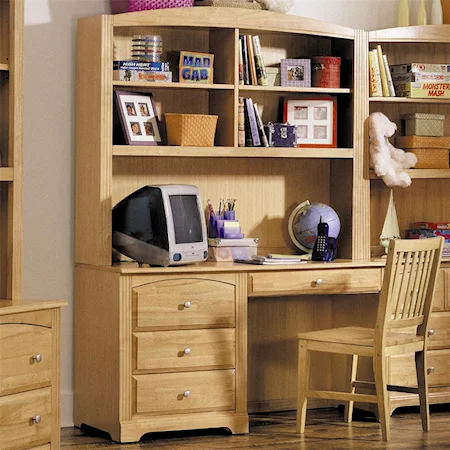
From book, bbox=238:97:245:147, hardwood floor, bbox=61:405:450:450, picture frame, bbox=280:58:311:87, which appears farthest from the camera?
picture frame, bbox=280:58:311:87

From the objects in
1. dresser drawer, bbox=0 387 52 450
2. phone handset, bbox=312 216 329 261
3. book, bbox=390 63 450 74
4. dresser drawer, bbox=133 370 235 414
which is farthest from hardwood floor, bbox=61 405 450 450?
book, bbox=390 63 450 74

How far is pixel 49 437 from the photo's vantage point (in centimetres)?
386

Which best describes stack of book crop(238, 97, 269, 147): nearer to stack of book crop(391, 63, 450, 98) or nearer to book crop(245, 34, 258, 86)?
book crop(245, 34, 258, 86)

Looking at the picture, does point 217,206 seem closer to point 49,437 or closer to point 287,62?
point 287,62

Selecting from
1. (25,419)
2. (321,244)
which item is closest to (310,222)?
(321,244)

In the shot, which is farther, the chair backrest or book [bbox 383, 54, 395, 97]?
book [bbox 383, 54, 395, 97]

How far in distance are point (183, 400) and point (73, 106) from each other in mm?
1474

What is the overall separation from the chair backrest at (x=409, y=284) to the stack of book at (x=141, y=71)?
1313mm

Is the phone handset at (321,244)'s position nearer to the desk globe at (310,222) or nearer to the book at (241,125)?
the desk globe at (310,222)

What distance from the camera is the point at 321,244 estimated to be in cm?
491

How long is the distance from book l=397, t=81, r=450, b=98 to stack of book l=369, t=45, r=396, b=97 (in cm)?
8

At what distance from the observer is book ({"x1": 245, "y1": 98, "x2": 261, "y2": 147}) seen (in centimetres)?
485

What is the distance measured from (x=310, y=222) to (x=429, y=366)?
945 mm

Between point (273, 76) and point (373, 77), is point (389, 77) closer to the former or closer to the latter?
point (373, 77)
